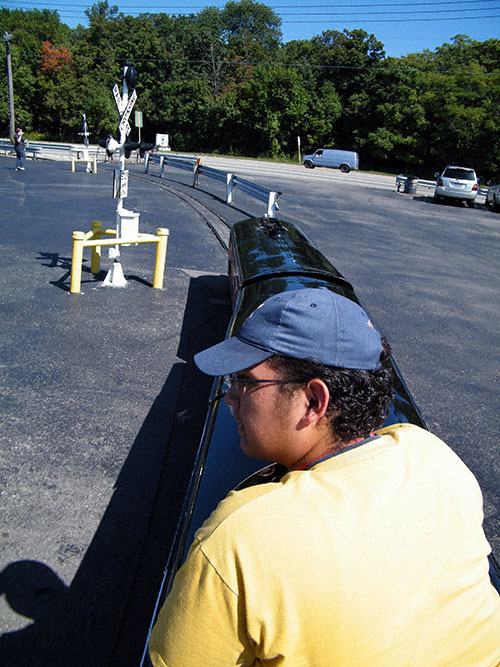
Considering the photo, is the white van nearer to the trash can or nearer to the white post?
the trash can

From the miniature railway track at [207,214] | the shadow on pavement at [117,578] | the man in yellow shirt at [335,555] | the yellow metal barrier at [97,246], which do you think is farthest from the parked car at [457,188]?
the man in yellow shirt at [335,555]

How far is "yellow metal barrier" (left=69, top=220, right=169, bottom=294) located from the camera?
258 inches

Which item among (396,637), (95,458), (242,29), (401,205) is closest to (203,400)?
(95,458)

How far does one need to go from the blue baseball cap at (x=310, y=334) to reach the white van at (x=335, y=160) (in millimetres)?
43112

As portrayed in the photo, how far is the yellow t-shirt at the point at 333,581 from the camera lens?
113 centimetres

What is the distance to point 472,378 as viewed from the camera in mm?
5660

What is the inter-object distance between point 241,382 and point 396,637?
78 centimetres

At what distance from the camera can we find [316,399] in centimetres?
151

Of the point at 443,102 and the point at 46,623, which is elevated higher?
the point at 443,102

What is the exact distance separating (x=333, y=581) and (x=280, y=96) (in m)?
59.7

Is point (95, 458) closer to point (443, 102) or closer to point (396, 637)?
point (396, 637)

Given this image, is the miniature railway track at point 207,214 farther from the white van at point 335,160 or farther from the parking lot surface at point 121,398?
the white van at point 335,160

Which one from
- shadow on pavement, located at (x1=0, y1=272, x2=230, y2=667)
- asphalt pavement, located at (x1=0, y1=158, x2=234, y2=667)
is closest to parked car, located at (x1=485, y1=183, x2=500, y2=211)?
asphalt pavement, located at (x1=0, y1=158, x2=234, y2=667)

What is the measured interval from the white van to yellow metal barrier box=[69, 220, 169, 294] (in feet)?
124
